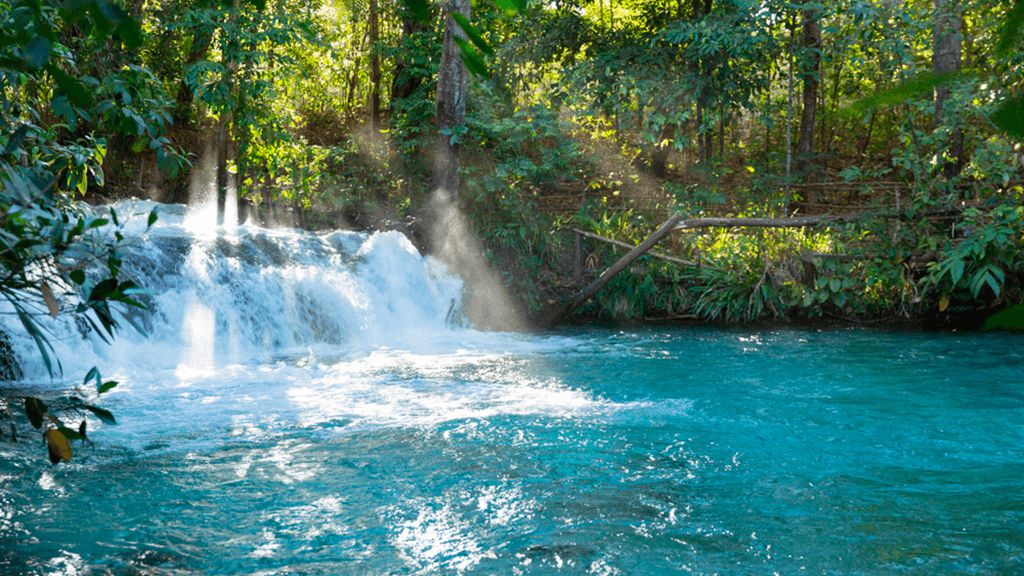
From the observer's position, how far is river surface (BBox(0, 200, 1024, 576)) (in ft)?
11.6

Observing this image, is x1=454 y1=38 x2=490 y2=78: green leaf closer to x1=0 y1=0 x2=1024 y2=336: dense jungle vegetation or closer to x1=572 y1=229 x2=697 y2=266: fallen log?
x1=0 y1=0 x2=1024 y2=336: dense jungle vegetation

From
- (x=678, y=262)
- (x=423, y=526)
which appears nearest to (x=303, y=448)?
(x=423, y=526)

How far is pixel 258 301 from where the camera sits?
902 cm

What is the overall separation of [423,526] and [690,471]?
6.19 ft

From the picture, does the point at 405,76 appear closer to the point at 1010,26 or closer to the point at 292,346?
the point at 292,346

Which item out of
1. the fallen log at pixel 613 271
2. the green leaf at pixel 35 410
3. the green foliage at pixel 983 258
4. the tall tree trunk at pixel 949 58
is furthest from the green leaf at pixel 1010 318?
the fallen log at pixel 613 271

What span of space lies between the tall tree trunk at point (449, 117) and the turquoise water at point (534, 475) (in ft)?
16.0

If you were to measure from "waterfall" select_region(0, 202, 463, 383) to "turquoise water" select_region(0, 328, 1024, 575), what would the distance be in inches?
27.0

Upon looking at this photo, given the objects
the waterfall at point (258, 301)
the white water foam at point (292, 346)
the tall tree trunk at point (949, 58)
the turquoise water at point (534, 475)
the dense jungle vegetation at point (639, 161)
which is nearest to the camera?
the turquoise water at point (534, 475)

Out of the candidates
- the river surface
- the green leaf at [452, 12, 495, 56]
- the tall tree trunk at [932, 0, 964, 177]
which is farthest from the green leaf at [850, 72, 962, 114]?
the tall tree trunk at [932, 0, 964, 177]

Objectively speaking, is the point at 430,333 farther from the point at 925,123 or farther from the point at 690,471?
the point at 925,123

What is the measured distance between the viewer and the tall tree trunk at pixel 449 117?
11.6 metres

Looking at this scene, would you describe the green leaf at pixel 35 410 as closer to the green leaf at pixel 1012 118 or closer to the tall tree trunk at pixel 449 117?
the green leaf at pixel 1012 118

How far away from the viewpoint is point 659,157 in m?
14.2
